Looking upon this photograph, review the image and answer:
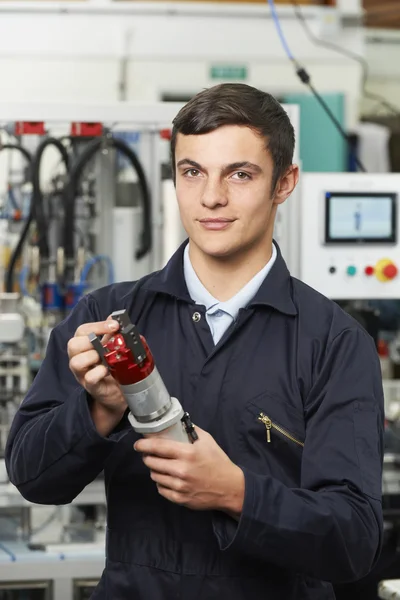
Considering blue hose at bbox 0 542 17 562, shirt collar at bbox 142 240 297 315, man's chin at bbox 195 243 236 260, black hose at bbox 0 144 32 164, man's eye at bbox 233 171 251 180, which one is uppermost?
black hose at bbox 0 144 32 164

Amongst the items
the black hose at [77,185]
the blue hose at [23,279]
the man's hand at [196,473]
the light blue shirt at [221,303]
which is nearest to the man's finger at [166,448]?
the man's hand at [196,473]

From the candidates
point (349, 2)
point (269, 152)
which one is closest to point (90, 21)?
point (349, 2)

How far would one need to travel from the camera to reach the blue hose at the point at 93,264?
115 inches

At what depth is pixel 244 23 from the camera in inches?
247

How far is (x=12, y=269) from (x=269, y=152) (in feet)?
5.33

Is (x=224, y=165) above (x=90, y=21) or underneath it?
underneath

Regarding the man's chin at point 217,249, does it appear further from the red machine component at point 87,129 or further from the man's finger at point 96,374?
the red machine component at point 87,129

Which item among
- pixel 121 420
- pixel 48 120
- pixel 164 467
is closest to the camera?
pixel 164 467

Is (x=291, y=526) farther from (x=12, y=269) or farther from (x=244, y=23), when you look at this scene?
(x=244, y=23)

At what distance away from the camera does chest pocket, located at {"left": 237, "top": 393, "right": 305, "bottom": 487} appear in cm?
134

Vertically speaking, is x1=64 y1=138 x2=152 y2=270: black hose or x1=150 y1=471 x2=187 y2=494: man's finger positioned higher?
x1=64 y1=138 x2=152 y2=270: black hose

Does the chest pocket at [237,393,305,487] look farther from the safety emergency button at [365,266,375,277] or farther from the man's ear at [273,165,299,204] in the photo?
the safety emergency button at [365,266,375,277]

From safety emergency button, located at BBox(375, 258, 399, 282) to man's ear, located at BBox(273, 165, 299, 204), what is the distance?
1552mm

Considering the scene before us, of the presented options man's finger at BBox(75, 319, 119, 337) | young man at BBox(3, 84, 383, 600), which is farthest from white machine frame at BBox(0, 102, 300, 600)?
man's finger at BBox(75, 319, 119, 337)
